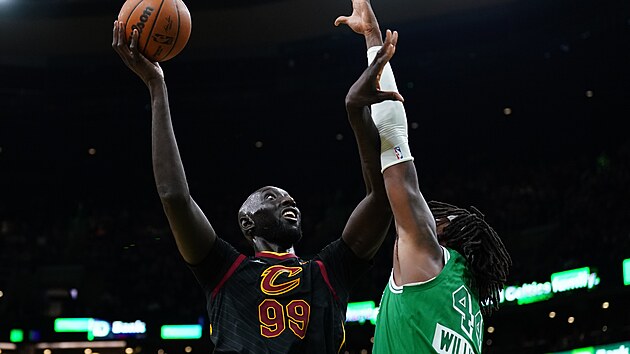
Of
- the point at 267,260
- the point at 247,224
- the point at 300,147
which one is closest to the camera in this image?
the point at 267,260

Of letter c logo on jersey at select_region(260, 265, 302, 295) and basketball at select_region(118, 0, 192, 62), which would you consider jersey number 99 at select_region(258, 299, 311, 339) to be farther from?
basketball at select_region(118, 0, 192, 62)

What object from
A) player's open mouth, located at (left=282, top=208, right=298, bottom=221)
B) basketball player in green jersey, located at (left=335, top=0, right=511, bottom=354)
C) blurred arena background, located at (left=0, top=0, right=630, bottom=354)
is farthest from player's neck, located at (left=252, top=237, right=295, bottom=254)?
blurred arena background, located at (left=0, top=0, right=630, bottom=354)

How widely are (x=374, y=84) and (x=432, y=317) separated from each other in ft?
A: 2.87

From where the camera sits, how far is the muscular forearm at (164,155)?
3.38 m

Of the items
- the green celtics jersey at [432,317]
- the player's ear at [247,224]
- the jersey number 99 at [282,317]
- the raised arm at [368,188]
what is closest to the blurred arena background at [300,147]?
the raised arm at [368,188]

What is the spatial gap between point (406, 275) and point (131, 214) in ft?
68.3

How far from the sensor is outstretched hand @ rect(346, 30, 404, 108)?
128 inches

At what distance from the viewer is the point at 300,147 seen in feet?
79.5

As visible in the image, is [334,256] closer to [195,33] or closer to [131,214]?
[195,33]

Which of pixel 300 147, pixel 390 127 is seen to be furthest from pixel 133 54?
pixel 300 147

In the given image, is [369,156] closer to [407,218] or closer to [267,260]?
[407,218]

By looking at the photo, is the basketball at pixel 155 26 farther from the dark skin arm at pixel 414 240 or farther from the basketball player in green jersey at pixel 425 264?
the dark skin arm at pixel 414 240

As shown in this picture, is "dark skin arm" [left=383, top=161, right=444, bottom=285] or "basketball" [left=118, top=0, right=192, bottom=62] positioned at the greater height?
"basketball" [left=118, top=0, right=192, bottom=62]

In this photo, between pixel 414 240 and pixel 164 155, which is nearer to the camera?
pixel 414 240
